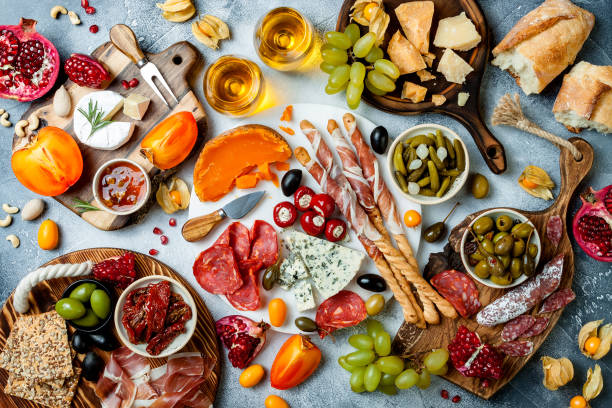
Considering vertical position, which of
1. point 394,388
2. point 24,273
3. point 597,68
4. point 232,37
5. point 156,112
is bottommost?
point 394,388

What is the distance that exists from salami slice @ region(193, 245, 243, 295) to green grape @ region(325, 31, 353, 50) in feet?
2.89

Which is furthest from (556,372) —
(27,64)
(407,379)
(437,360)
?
(27,64)

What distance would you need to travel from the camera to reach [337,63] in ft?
6.22

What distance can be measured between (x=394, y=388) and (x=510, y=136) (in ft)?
3.63

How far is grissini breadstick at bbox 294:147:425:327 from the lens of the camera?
75.0 inches

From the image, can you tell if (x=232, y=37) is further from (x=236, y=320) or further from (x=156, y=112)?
(x=236, y=320)

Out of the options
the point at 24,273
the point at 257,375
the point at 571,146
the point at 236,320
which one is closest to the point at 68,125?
the point at 24,273

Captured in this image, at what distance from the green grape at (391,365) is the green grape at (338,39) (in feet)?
3.91

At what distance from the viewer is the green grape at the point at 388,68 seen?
183cm

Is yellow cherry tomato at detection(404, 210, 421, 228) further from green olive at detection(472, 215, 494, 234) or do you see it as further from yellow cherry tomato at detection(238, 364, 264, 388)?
yellow cherry tomato at detection(238, 364, 264, 388)

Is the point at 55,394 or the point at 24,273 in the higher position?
the point at 24,273

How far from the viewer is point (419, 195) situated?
1.89 meters

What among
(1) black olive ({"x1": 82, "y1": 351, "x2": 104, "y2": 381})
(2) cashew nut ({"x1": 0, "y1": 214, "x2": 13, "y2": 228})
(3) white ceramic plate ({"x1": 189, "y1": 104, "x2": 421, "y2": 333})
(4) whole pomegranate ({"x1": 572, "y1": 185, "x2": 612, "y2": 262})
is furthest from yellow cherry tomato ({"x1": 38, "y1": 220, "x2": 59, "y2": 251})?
(4) whole pomegranate ({"x1": 572, "y1": 185, "x2": 612, "y2": 262})

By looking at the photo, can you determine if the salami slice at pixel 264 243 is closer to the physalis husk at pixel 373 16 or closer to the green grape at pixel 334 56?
the green grape at pixel 334 56
